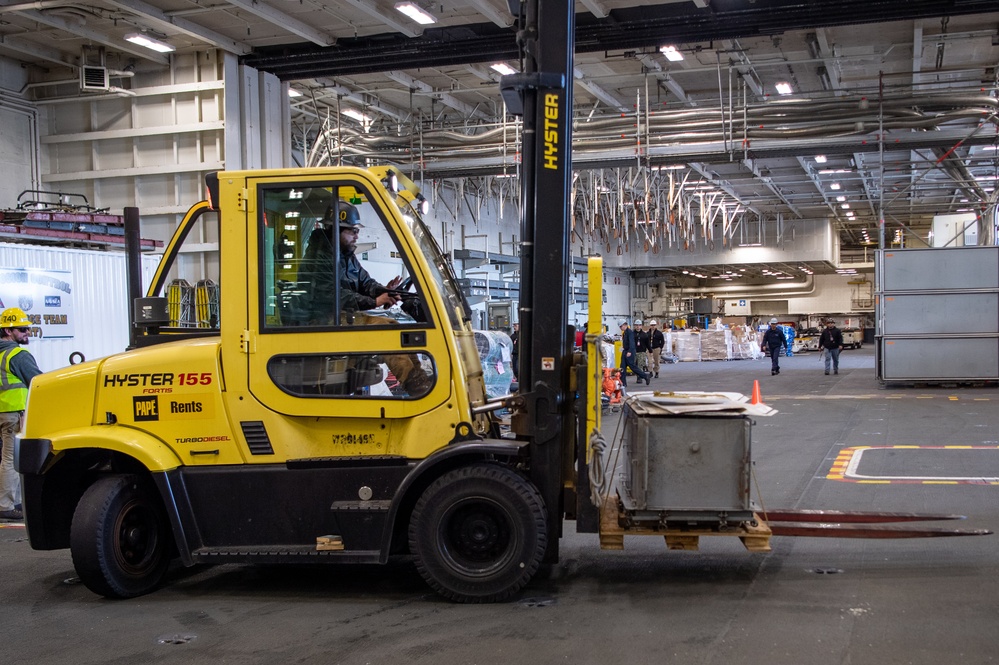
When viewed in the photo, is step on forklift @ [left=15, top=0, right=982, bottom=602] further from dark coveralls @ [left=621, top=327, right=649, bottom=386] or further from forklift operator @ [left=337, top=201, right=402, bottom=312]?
dark coveralls @ [left=621, top=327, right=649, bottom=386]

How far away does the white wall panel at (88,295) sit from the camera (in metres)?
11.3

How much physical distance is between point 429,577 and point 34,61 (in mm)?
13321

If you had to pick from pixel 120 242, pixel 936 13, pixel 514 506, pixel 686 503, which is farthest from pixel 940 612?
pixel 120 242

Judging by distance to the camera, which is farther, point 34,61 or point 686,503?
point 34,61

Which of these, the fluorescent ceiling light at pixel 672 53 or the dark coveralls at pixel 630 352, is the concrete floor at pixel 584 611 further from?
the dark coveralls at pixel 630 352

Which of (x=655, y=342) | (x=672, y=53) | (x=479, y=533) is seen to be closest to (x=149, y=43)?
(x=672, y=53)

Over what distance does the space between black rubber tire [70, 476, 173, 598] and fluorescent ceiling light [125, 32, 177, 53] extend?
29.7 ft

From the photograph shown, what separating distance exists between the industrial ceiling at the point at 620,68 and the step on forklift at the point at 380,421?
7.38m

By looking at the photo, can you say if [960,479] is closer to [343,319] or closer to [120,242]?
[343,319]

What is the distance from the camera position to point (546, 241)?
5301 mm

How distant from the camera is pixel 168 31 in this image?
1268 cm

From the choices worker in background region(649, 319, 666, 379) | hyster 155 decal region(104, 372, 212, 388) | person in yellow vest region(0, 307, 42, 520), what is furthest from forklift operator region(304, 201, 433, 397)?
worker in background region(649, 319, 666, 379)

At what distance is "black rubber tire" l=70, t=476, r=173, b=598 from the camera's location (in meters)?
5.27

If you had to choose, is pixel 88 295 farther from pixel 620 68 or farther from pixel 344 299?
pixel 620 68
